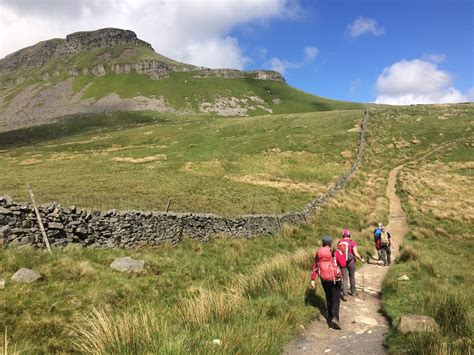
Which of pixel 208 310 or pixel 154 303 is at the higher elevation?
pixel 208 310

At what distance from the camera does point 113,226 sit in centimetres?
1596

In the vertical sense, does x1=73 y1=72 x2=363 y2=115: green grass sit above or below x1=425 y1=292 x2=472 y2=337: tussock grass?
above

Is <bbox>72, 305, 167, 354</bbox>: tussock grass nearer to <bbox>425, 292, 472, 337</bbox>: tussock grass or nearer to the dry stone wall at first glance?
<bbox>425, 292, 472, 337</bbox>: tussock grass

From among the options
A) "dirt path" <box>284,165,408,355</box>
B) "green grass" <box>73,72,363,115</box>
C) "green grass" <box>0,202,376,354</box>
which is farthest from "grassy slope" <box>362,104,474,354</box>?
"green grass" <box>73,72,363,115</box>

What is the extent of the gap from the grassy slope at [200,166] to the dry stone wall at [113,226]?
247 inches

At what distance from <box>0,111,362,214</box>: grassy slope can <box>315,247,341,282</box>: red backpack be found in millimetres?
17935

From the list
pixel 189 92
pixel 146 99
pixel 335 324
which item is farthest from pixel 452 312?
pixel 189 92

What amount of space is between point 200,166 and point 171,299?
46.8 meters

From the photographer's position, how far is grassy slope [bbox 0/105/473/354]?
6.68 m

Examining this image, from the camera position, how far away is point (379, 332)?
29.9 ft

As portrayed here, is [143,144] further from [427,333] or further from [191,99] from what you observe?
[191,99]

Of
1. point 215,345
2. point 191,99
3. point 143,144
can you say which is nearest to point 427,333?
point 215,345

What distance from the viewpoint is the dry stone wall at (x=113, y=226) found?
503 inches

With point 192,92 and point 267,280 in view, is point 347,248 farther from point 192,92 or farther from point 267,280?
point 192,92
